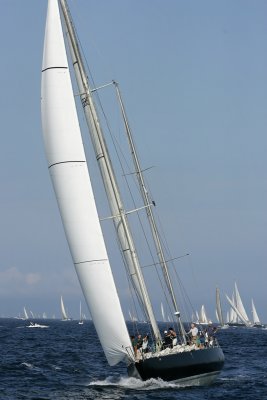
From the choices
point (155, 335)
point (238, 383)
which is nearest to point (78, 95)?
point (155, 335)

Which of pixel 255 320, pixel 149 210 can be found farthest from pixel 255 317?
pixel 149 210

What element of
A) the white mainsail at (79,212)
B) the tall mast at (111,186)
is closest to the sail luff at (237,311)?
the tall mast at (111,186)

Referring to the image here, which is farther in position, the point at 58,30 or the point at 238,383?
the point at 238,383

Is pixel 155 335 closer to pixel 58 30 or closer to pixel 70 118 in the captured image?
pixel 70 118

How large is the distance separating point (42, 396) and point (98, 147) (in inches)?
373

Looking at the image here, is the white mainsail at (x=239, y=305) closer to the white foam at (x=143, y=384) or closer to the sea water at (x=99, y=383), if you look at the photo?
the sea water at (x=99, y=383)

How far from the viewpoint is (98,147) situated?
3416 cm

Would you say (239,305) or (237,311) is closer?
(237,311)

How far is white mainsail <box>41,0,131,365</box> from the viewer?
31.6 m

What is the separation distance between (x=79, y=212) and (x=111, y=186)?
2769 mm

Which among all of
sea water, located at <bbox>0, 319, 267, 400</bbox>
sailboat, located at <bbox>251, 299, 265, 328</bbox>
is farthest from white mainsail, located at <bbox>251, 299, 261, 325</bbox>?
sea water, located at <bbox>0, 319, 267, 400</bbox>

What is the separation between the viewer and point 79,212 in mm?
31688

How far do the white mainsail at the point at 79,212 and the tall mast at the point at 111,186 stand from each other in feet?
6.19

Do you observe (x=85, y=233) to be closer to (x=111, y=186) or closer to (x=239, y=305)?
(x=111, y=186)
